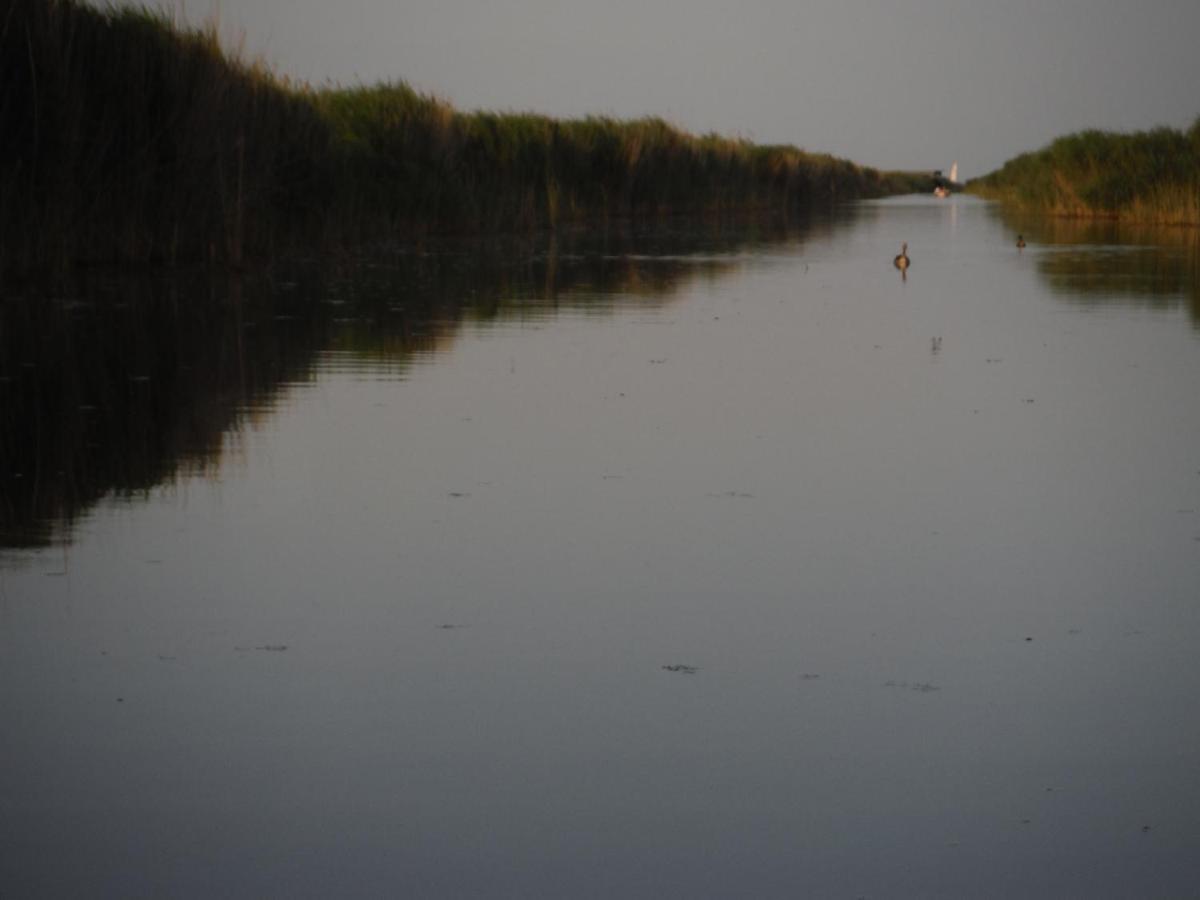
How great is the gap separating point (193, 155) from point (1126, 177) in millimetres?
25144

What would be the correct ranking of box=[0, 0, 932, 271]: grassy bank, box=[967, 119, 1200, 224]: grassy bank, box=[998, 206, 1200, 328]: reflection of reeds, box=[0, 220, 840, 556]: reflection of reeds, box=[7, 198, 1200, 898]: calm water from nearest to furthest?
1. box=[7, 198, 1200, 898]: calm water
2. box=[0, 220, 840, 556]: reflection of reeds
3. box=[0, 0, 932, 271]: grassy bank
4. box=[998, 206, 1200, 328]: reflection of reeds
5. box=[967, 119, 1200, 224]: grassy bank

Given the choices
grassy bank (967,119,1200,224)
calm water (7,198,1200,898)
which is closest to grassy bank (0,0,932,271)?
calm water (7,198,1200,898)

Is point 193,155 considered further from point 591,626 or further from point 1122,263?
point 591,626

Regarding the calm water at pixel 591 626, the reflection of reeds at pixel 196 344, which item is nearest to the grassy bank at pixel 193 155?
the reflection of reeds at pixel 196 344

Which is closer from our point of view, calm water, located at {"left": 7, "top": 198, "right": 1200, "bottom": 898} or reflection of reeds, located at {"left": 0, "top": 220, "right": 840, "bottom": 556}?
calm water, located at {"left": 7, "top": 198, "right": 1200, "bottom": 898}

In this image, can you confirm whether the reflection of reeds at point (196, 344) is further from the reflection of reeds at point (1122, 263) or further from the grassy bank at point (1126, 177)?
the grassy bank at point (1126, 177)

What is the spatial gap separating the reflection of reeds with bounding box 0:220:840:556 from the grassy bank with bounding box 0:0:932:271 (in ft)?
1.88

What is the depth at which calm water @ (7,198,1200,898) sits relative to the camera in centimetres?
263

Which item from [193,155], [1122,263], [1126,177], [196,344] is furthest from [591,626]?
[1126,177]

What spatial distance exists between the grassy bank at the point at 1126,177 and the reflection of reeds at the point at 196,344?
16588 mm

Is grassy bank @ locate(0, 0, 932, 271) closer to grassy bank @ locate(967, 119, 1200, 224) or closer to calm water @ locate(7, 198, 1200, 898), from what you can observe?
calm water @ locate(7, 198, 1200, 898)

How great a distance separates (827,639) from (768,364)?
4988 millimetres

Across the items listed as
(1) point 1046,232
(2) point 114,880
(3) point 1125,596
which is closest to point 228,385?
(3) point 1125,596

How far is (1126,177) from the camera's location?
3372 centimetres
